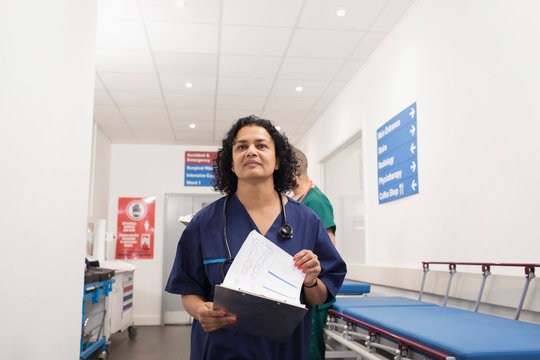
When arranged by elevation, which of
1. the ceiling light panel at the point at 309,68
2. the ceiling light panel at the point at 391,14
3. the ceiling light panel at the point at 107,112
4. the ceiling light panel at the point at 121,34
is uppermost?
the ceiling light panel at the point at 391,14

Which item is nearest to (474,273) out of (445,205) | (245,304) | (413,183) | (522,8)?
(445,205)

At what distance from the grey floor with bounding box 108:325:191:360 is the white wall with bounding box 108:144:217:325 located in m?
0.47

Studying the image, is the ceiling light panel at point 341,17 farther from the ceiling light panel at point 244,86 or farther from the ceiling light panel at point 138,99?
the ceiling light panel at point 138,99

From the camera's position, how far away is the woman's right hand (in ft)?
3.86

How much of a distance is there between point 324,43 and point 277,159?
2895mm

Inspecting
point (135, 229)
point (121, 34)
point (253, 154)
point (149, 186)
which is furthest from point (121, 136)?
point (253, 154)

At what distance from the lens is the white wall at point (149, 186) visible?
770 centimetres

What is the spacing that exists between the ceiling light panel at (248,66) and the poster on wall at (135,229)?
3829mm

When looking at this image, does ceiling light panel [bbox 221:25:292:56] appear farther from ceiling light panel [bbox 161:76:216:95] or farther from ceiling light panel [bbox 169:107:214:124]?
ceiling light panel [bbox 169:107:214:124]

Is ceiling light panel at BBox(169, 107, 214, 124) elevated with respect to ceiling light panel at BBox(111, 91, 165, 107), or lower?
lower

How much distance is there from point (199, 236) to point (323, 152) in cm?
495

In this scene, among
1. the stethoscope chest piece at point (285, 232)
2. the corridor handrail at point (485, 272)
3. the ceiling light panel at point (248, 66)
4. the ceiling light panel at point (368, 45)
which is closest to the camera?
the stethoscope chest piece at point (285, 232)

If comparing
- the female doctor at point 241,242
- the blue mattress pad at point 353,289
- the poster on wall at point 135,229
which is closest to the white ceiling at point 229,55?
the poster on wall at point 135,229

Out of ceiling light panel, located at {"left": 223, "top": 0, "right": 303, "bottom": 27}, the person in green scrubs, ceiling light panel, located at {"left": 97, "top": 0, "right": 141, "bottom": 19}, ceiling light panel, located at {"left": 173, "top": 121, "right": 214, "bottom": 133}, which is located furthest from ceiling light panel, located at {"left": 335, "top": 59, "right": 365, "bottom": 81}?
ceiling light panel, located at {"left": 173, "top": 121, "right": 214, "bottom": 133}
